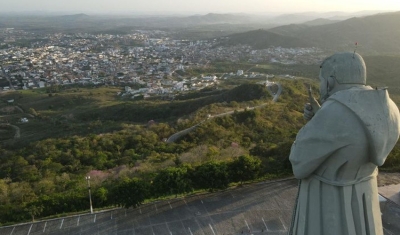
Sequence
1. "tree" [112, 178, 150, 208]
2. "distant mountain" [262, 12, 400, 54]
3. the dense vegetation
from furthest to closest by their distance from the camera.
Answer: "distant mountain" [262, 12, 400, 54], the dense vegetation, "tree" [112, 178, 150, 208]

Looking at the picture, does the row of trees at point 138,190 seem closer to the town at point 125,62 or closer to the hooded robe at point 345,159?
the hooded robe at point 345,159

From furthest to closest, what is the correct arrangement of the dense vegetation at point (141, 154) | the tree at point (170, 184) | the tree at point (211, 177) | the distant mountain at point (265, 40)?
the distant mountain at point (265, 40)
the tree at point (211, 177)
the tree at point (170, 184)
the dense vegetation at point (141, 154)

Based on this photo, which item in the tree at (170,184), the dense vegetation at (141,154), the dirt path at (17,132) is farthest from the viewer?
the dirt path at (17,132)

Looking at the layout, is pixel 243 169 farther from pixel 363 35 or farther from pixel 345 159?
pixel 363 35

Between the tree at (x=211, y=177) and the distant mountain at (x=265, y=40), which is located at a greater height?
the tree at (x=211, y=177)

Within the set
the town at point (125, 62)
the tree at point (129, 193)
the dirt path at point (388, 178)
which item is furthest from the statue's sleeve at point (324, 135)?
the town at point (125, 62)

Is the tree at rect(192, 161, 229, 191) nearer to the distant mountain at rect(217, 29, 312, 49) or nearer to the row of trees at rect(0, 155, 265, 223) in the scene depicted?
the row of trees at rect(0, 155, 265, 223)

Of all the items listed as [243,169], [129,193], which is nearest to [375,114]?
[129,193]

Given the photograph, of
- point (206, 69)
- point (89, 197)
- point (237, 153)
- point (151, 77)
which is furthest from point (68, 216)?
point (206, 69)

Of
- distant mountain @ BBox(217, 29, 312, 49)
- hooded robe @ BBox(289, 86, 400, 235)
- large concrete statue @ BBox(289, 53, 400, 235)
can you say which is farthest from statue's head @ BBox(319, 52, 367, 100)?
distant mountain @ BBox(217, 29, 312, 49)
